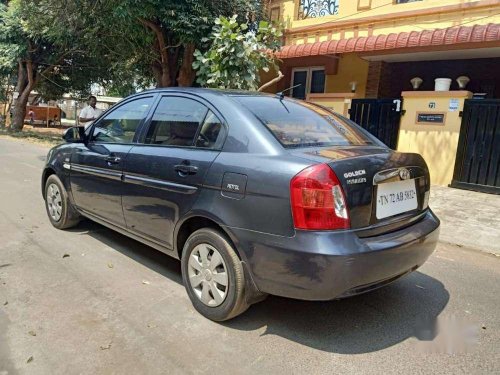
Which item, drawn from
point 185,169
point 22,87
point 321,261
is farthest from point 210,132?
point 22,87

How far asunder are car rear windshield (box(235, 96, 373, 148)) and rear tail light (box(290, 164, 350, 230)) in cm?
40

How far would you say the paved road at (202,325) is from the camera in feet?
8.46

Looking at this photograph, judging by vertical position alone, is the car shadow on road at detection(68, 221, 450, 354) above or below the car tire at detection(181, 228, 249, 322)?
below

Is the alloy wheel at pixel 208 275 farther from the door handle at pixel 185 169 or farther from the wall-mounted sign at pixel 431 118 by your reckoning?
the wall-mounted sign at pixel 431 118

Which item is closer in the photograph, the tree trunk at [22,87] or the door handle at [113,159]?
the door handle at [113,159]

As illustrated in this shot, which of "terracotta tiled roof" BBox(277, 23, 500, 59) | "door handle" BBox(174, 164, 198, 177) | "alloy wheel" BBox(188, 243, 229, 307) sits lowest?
"alloy wheel" BBox(188, 243, 229, 307)

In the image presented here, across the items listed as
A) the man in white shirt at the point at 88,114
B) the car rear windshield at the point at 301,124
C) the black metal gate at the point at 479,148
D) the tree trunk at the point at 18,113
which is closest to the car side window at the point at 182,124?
the car rear windshield at the point at 301,124

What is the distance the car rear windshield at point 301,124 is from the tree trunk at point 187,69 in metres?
8.16

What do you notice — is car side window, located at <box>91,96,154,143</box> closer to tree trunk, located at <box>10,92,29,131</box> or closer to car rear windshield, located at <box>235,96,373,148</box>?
car rear windshield, located at <box>235,96,373,148</box>

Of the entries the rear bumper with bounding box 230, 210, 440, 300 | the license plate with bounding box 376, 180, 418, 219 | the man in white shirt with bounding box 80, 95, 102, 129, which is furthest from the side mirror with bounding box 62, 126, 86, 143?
the man in white shirt with bounding box 80, 95, 102, 129

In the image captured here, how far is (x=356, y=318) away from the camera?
3.12m

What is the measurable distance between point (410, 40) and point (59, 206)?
706cm

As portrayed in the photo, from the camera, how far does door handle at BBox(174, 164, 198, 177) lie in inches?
121

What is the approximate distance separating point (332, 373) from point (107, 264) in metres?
2.42
